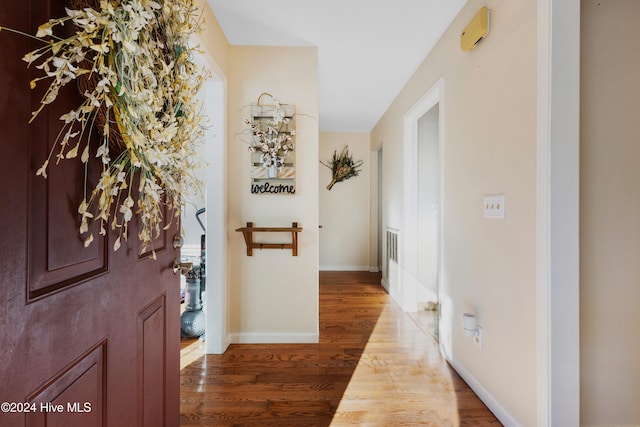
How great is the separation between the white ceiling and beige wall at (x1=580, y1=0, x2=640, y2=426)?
95cm

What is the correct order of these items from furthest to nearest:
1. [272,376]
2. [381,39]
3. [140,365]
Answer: [381,39] → [272,376] → [140,365]

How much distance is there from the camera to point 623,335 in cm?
130

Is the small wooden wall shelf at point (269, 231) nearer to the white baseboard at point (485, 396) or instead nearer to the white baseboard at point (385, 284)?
the white baseboard at point (485, 396)

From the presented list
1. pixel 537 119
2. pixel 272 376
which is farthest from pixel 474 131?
pixel 272 376

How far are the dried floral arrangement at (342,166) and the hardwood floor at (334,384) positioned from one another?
9.34 feet

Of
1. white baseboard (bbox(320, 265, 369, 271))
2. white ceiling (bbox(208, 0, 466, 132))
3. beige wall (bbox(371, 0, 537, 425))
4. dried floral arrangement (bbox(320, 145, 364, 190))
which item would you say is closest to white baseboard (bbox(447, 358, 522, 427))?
beige wall (bbox(371, 0, 537, 425))

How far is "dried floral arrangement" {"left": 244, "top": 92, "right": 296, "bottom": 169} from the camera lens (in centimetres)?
232

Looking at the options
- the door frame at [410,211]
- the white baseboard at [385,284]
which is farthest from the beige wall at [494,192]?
the white baseboard at [385,284]

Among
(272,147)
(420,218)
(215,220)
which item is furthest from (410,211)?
(215,220)

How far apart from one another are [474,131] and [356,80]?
1.69 m

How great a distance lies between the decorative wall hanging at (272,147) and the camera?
91.7 inches

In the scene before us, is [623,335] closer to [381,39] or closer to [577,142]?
[577,142]

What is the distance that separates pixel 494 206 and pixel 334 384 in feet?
4.73

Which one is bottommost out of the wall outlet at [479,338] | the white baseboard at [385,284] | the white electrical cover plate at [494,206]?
the white baseboard at [385,284]
